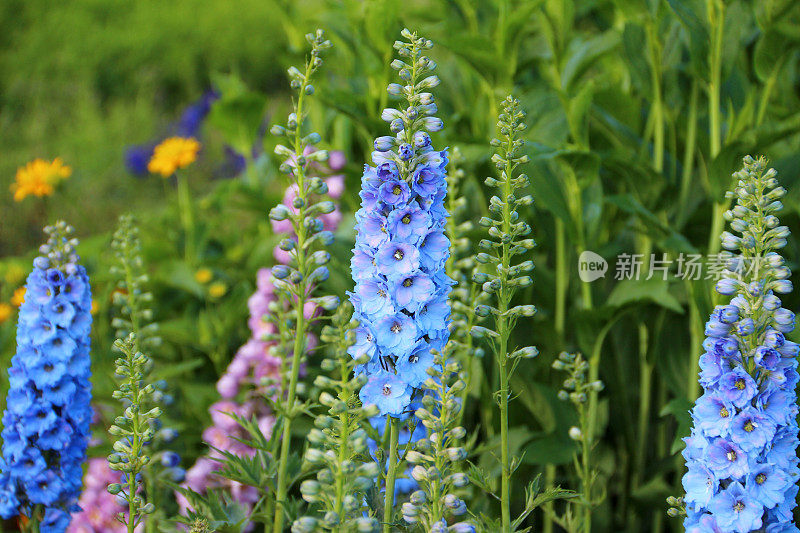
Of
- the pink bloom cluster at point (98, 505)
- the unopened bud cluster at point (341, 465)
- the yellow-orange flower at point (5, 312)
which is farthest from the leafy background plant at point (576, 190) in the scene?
the unopened bud cluster at point (341, 465)

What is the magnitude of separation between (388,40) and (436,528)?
7.16ft

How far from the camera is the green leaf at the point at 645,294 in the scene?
2.79m

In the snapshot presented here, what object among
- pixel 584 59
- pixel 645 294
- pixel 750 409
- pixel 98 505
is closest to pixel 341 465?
pixel 750 409

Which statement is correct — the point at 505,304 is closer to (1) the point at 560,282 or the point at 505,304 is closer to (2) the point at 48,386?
(1) the point at 560,282

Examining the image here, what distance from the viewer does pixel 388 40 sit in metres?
3.35

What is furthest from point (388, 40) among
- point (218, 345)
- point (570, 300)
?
point (218, 345)

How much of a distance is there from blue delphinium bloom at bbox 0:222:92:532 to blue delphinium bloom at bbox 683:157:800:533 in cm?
169

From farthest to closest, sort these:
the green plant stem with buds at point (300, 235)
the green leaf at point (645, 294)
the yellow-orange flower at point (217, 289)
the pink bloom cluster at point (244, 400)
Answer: the yellow-orange flower at point (217, 289)
the pink bloom cluster at point (244, 400)
the green leaf at point (645, 294)
the green plant stem with buds at point (300, 235)

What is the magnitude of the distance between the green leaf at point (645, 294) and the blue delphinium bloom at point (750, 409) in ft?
2.65

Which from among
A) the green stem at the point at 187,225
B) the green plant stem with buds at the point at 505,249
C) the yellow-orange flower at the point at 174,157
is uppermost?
the yellow-orange flower at the point at 174,157

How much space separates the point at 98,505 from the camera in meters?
3.30

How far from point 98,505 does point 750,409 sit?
2.54 m

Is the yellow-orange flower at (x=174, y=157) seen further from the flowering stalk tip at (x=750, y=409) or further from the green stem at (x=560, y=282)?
the flowering stalk tip at (x=750, y=409)

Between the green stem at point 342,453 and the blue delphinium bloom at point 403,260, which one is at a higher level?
the blue delphinium bloom at point 403,260
